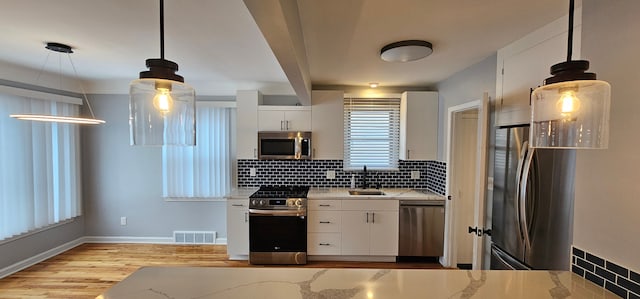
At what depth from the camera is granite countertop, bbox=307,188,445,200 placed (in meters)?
3.42

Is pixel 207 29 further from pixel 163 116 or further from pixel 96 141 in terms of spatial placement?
pixel 96 141

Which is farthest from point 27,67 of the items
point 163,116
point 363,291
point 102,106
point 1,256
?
point 363,291

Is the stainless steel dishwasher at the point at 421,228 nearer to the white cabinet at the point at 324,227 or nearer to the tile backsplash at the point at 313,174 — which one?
the tile backsplash at the point at 313,174

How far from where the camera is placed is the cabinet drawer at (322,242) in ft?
11.3

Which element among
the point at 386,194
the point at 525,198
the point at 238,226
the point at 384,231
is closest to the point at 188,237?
the point at 238,226

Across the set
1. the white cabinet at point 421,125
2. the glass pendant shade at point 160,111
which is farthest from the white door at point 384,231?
the glass pendant shade at point 160,111

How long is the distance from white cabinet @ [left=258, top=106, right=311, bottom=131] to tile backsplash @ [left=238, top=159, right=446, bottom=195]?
571 millimetres

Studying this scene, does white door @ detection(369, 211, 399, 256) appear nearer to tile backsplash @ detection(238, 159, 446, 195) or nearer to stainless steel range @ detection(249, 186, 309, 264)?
tile backsplash @ detection(238, 159, 446, 195)

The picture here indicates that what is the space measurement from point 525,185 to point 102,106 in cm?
503

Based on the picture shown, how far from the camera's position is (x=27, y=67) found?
3.13m

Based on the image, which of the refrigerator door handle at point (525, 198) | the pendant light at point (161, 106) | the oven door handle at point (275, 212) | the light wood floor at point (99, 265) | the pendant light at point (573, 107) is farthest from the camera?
the oven door handle at point (275, 212)

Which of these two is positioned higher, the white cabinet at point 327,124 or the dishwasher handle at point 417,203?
the white cabinet at point 327,124

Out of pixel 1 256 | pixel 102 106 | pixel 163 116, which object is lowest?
pixel 1 256

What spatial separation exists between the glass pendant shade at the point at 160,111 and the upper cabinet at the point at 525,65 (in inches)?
78.7
